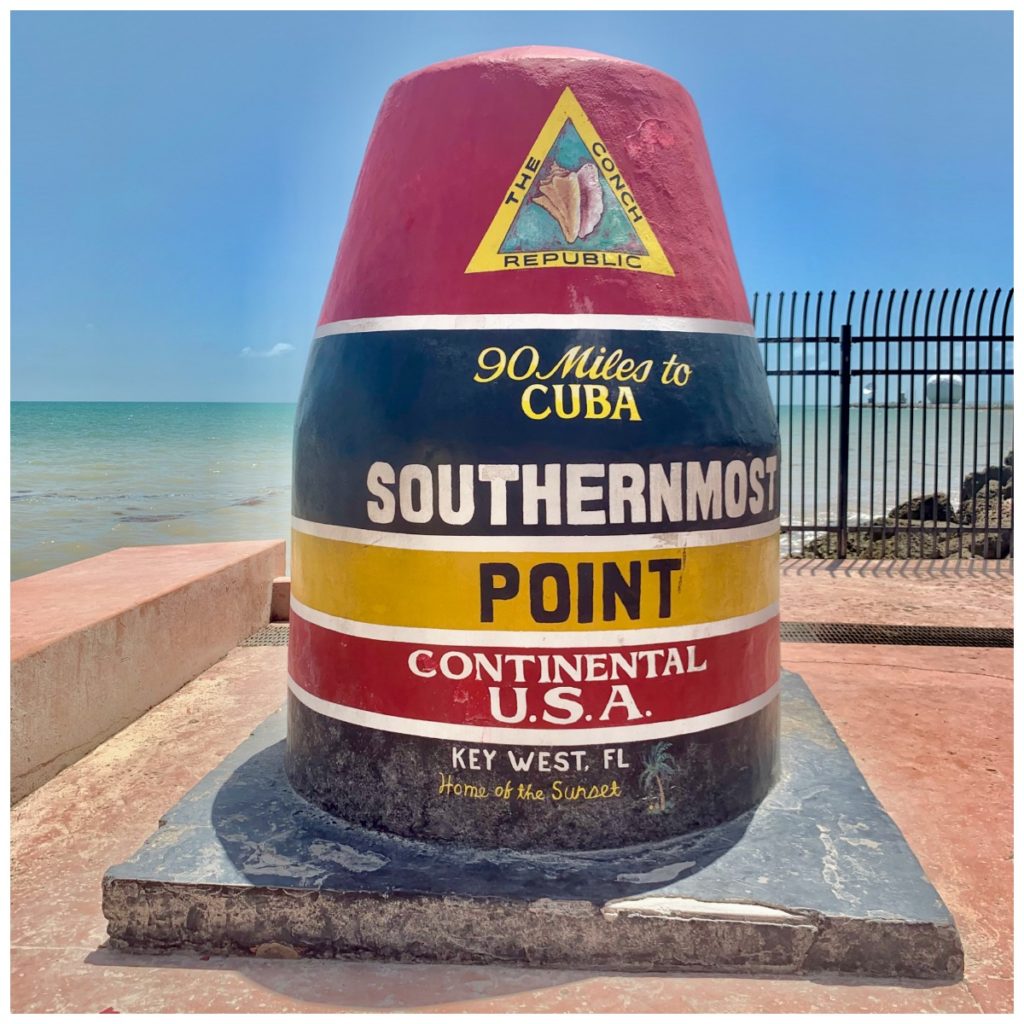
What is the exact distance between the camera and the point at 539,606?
3.25 metres

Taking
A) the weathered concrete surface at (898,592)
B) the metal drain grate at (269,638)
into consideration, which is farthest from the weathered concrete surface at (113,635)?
the weathered concrete surface at (898,592)

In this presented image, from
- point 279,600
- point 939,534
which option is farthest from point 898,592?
point 279,600

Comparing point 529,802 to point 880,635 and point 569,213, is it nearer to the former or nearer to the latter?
point 569,213

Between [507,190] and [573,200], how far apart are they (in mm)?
237

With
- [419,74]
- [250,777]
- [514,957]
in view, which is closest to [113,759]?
[250,777]

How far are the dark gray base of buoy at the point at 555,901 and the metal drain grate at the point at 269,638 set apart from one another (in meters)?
4.05

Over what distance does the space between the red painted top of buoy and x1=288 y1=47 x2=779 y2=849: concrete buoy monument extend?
0.01 metres

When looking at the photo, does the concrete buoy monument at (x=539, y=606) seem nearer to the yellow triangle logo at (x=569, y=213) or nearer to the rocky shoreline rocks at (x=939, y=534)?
the yellow triangle logo at (x=569, y=213)

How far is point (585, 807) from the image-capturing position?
11.0 feet

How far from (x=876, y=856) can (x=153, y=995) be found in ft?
7.99

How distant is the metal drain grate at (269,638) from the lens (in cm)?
754

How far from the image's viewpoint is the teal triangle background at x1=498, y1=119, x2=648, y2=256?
11.0 ft

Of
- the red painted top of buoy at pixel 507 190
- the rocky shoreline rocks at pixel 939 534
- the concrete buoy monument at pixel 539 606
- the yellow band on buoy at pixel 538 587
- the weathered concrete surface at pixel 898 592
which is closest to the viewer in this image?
the concrete buoy monument at pixel 539 606

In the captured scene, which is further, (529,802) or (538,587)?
(529,802)
